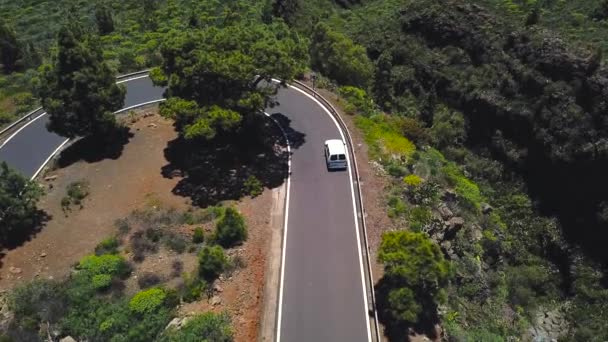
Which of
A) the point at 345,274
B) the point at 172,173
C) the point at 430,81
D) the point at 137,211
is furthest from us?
the point at 430,81

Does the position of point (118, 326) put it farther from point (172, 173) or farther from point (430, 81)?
point (430, 81)

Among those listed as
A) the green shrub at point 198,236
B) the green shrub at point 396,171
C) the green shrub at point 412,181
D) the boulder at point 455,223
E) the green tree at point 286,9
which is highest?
the green tree at point 286,9

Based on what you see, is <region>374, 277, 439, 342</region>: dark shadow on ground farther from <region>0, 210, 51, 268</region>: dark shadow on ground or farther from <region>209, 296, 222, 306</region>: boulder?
<region>0, 210, 51, 268</region>: dark shadow on ground

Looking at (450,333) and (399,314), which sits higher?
(399,314)

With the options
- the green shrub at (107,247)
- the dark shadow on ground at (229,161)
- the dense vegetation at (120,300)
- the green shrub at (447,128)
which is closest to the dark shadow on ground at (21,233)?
the dense vegetation at (120,300)

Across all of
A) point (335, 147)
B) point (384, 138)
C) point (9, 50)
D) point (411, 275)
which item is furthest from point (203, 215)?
point (9, 50)

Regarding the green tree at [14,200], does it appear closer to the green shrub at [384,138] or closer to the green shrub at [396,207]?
the green shrub at [396,207]

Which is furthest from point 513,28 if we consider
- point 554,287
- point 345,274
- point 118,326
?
point 118,326

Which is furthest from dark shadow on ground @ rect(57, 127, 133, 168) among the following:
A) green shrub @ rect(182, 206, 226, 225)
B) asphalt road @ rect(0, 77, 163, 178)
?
green shrub @ rect(182, 206, 226, 225)

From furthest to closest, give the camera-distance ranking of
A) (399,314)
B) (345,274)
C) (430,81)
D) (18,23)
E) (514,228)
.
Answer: (18,23) → (430,81) → (514,228) → (345,274) → (399,314)
